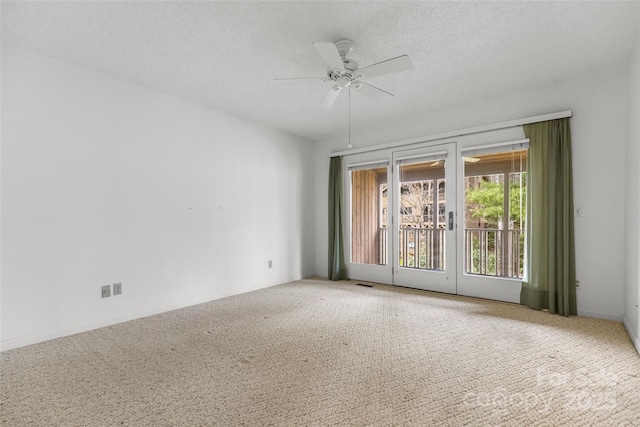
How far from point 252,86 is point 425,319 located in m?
3.12

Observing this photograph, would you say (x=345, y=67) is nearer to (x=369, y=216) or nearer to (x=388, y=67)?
(x=388, y=67)

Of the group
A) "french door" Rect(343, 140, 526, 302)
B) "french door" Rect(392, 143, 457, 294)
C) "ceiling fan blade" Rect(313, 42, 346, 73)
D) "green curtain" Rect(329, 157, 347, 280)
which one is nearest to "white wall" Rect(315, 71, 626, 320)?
"french door" Rect(343, 140, 526, 302)

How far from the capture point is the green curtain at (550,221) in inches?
132

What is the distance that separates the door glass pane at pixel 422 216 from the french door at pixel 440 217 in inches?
0.6

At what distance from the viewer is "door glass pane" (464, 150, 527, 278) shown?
3.84 m

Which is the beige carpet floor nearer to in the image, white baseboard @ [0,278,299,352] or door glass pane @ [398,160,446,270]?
white baseboard @ [0,278,299,352]

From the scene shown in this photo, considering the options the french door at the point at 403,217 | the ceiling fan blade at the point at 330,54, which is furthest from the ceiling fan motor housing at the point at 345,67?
the french door at the point at 403,217

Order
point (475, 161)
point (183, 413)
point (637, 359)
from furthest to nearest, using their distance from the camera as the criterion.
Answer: point (475, 161), point (637, 359), point (183, 413)

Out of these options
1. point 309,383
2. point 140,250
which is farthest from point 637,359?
point 140,250

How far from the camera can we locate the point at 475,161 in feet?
13.6

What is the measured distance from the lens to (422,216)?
185 inches

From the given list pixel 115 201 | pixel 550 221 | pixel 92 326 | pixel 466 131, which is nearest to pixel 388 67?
pixel 466 131

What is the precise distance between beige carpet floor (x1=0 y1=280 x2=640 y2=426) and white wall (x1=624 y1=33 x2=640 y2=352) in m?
0.24

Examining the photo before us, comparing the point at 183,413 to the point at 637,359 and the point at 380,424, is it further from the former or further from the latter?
the point at 637,359
